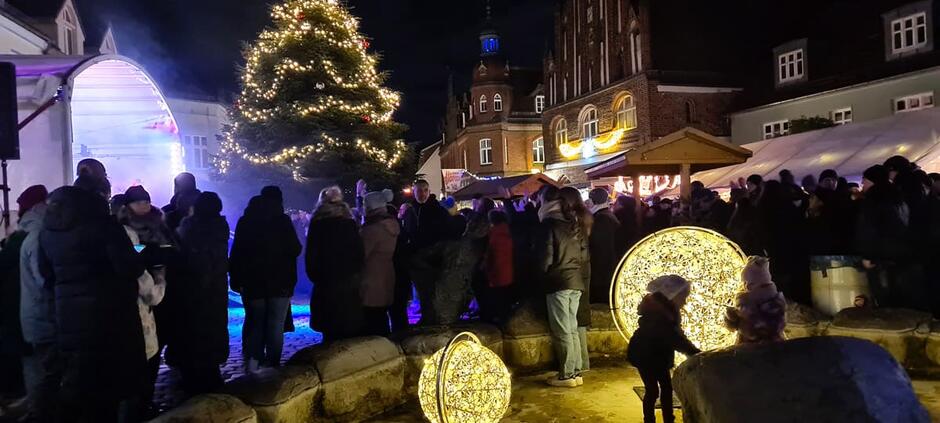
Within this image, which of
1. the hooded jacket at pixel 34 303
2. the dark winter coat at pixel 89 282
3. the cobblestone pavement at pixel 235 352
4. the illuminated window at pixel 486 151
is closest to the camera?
the dark winter coat at pixel 89 282

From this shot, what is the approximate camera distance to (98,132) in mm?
15727

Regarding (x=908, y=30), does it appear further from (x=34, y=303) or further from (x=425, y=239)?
(x=34, y=303)

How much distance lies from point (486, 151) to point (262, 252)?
48.4m

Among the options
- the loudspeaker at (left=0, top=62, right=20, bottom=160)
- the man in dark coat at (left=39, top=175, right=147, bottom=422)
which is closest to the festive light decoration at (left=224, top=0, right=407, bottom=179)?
the loudspeaker at (left=0, top=62, right=20, bottom=160)

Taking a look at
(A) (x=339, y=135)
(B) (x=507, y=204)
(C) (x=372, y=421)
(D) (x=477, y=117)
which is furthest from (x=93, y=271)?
Result: (D) (x=477, y=117)

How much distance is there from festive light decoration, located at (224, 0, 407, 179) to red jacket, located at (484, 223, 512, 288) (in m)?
12.0

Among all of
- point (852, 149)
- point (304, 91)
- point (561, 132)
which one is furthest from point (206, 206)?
point (561, 132)

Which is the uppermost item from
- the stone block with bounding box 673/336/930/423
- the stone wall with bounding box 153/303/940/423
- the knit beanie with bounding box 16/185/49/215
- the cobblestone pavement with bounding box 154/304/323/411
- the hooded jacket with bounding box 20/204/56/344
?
the knit beanie with bounding box 16/185/49/215

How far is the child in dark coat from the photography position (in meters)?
5.04

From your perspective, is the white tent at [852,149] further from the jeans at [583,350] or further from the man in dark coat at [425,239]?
the man in dark coat at [425,239]

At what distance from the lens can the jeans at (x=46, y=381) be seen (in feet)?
14.8

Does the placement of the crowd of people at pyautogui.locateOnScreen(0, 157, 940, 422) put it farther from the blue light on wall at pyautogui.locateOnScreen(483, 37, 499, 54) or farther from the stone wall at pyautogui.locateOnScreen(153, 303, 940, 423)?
the blue light on wall at pyautogui.locateOnScreen(483, 37, 499, 54)

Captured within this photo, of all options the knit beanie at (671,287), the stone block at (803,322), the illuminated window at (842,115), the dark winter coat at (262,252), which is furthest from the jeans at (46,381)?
the illuminated window at (842,115)

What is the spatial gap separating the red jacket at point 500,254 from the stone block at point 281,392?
8.68 feet
